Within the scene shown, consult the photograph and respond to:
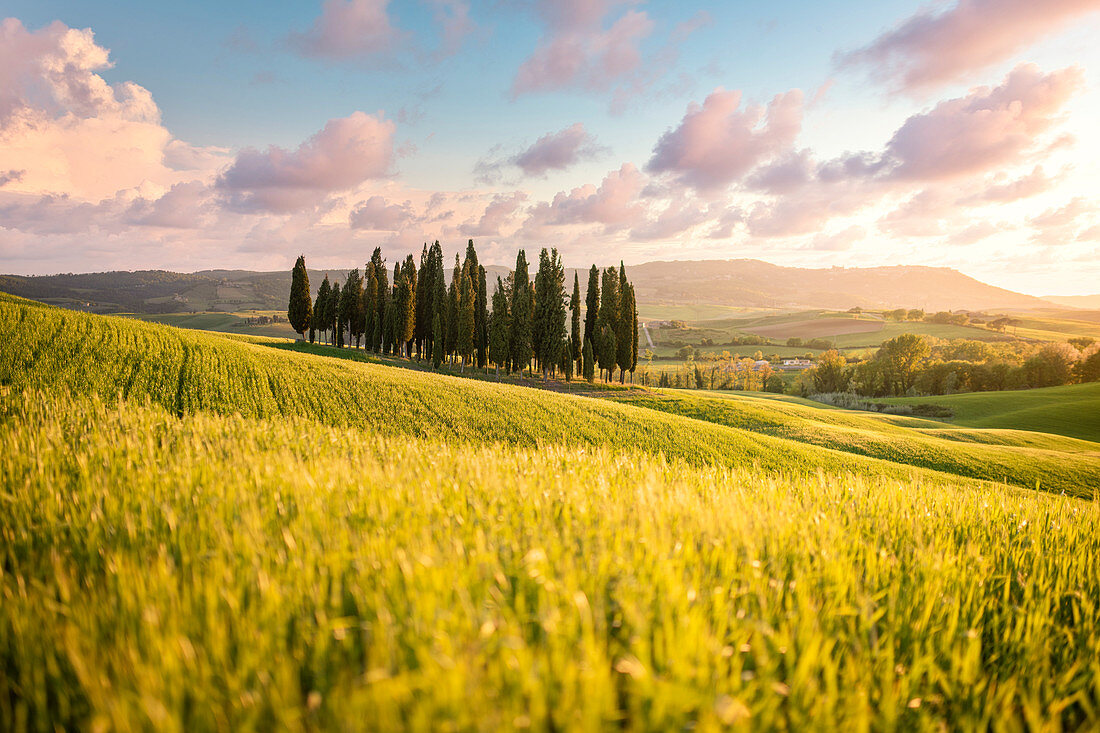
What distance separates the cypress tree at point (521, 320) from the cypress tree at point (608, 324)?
10374 millimetres

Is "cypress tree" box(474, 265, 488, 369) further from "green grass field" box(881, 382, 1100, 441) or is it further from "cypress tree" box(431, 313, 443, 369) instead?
"green grass field" box(881, 382, 1100, 441)

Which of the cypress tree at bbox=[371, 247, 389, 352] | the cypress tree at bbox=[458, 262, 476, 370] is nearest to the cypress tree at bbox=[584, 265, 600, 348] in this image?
the cypress tree at bbox=[458, 262, 476, 370]

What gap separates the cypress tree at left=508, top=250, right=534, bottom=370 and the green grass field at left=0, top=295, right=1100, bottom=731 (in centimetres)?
5366

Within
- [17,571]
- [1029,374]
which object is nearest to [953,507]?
[17,571]

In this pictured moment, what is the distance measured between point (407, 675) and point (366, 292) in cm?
8331

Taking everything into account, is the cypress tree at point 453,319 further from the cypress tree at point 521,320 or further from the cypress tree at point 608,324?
the cypress tree at point 608,324

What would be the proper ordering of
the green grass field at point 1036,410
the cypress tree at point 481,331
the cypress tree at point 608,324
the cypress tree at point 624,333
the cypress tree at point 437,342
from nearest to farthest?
the green grass field at point 1036,410 < the cypress tree at point 437,342 < the cypress tree at point 608,324 < the cypress tree at point 624,333 < the cypress tree at point 481,331

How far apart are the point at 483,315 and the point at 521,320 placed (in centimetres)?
964

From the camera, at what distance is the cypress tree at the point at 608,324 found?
→ 6294 centimetres

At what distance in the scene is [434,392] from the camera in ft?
76.8

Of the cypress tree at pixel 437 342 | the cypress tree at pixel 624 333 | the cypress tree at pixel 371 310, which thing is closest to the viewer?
the cypress tree at pixel 437 342

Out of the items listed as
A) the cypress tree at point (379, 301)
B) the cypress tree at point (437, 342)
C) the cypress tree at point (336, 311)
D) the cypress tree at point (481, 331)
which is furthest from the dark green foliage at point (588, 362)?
the cypress tree at point (336, 311)

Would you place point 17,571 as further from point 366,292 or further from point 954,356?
point 954,356

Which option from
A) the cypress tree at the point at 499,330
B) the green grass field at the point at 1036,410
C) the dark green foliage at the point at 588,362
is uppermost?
the cypress tree at the point at 499,330
